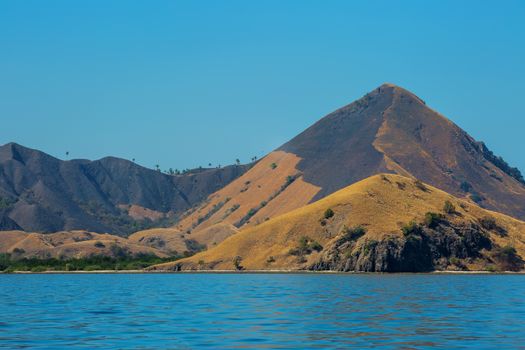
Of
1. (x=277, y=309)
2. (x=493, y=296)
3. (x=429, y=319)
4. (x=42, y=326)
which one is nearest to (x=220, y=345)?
(x=42, y=326)

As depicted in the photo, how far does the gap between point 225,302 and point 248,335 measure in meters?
34.4

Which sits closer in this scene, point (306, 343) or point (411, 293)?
point (306, 343)

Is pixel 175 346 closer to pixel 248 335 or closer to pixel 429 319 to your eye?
pixel 248 335

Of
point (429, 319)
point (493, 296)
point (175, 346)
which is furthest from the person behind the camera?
point (493, 296)

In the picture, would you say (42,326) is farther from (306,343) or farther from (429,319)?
(429,319)

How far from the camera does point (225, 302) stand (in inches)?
3578

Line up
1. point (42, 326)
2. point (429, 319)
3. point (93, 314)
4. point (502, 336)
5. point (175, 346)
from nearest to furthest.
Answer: point (175, 346) → point (502, 336) → point (42, 326) → point (429, 319) → point (93, 314)

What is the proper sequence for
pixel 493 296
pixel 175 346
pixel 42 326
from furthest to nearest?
pixel 493 296 < pixel 42 326 < pixel 175 346

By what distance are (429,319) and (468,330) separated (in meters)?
8.44

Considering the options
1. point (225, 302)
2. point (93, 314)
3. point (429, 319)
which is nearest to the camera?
point (429, 319)

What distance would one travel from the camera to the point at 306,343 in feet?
172

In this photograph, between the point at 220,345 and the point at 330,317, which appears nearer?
the point at 220,345

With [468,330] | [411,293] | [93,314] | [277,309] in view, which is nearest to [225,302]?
[277,309]

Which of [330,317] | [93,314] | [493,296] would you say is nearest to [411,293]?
[493,296]
